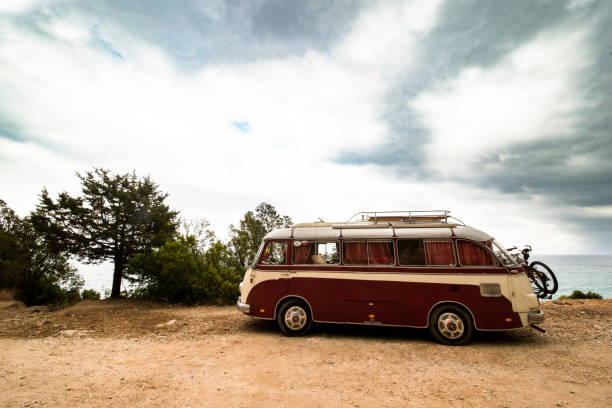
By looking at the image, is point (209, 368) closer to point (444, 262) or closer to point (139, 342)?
point (139, 342)

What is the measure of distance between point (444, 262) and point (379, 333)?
2814 mm

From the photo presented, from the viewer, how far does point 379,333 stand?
8.21 metres

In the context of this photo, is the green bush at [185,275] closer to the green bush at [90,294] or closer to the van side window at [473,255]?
the van side window at [473,255]

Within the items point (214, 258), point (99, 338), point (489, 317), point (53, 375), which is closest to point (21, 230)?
point (214, 258)

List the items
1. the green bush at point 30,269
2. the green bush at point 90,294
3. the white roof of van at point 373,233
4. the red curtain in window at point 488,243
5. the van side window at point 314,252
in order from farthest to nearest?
the green bush at point 90,294
the green bush at point 30,269
the van side window at point 314,252
the white roof of van at point 373,233
the red curtain in window at point 488,243

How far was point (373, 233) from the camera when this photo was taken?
795 centimetres

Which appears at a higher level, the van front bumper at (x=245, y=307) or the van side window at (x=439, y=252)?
the van side window at (x=439, y=252)

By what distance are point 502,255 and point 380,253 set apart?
3.08m

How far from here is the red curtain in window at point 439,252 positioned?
7.37 metres

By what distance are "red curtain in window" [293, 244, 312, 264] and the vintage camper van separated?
29 mm

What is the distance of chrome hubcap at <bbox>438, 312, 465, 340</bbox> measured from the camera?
7.07m

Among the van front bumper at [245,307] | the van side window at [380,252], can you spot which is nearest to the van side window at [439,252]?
the van side window at [380,252]

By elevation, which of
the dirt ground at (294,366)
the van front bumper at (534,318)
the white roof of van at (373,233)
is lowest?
the dirt ground at (294,366)

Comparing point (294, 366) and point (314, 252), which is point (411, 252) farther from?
point (294, 366)
